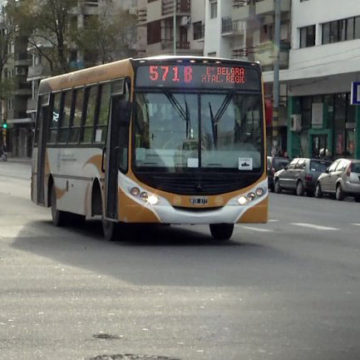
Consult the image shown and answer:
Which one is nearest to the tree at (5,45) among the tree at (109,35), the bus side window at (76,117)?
the tree at (109,35)

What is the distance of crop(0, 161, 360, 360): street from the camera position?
9133 millimetres

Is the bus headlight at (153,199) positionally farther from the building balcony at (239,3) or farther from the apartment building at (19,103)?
the apartment building at (19,103)

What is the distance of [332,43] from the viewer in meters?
55.7

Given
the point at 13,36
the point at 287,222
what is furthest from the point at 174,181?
the point at 13,36

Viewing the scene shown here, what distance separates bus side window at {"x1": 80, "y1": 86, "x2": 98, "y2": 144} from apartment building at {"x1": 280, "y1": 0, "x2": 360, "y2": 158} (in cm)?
3228

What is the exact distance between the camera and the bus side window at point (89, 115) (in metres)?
20.0

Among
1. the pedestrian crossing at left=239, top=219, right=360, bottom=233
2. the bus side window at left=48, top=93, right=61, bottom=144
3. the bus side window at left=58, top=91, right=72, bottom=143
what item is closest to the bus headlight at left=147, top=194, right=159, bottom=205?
the bus side window at left=58, top=91, right=72, bottom=143

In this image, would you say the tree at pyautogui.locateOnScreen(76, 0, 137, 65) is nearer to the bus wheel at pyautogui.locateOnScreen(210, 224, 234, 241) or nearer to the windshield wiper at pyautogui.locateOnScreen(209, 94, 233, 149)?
the bus wheel at pyautogui.locateOnScreen(210, 224, 234, 241)

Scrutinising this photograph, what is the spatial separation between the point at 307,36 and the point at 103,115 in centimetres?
4039

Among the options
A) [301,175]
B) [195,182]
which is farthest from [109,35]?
[195,182]

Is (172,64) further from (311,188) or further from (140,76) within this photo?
(311,188)

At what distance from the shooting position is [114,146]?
735 inches

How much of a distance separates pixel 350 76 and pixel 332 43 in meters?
2.42

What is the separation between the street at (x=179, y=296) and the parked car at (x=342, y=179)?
57.7ft
